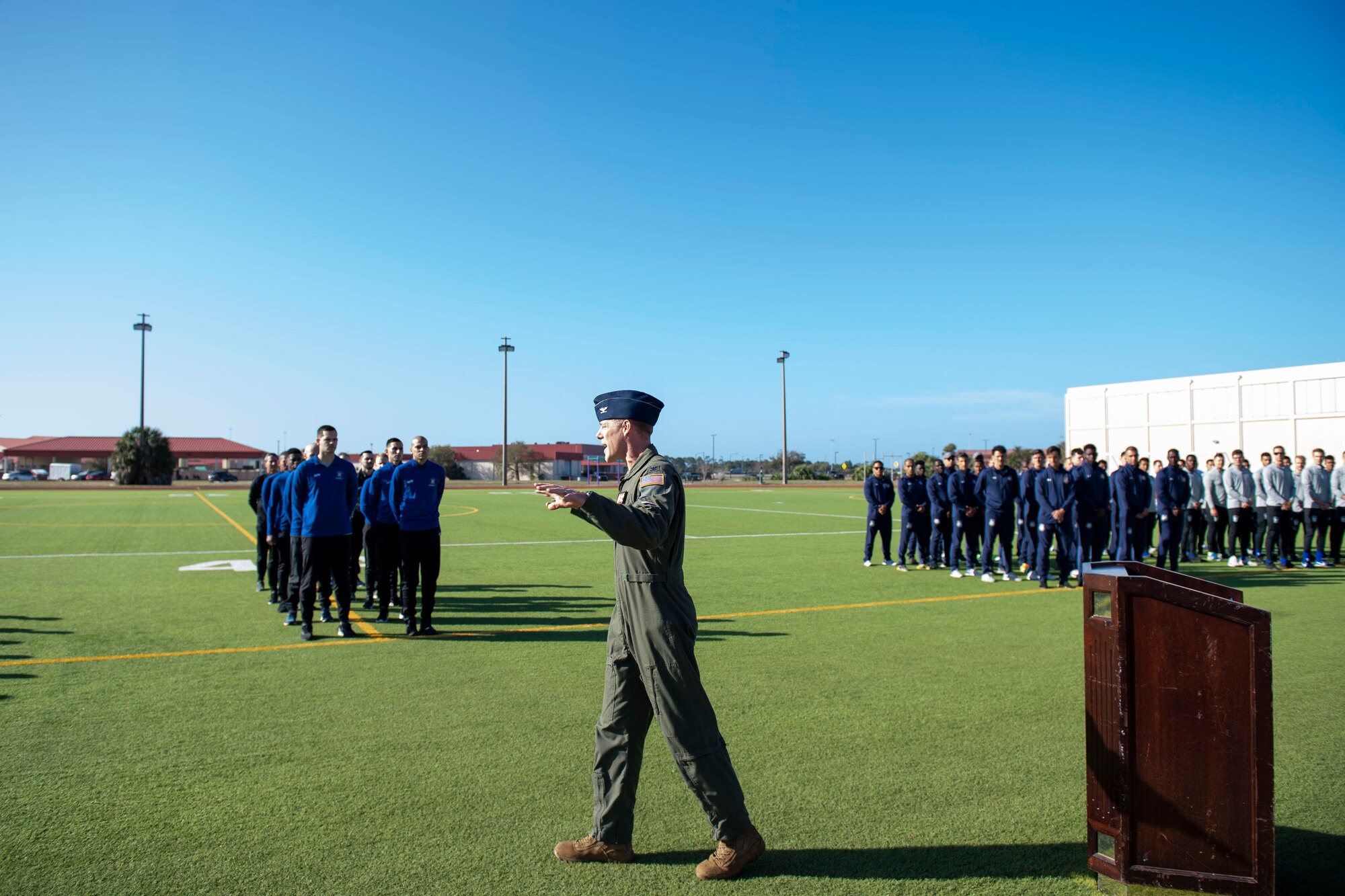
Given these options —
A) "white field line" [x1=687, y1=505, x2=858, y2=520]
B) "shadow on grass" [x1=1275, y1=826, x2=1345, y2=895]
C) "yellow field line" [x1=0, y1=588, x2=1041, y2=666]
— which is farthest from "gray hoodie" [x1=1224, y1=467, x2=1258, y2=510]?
"shadow on grass" [x1=1275, y1=826, x2=1345, y2=895]

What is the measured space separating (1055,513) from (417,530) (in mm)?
8752

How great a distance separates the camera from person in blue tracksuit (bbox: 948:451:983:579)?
531 inches

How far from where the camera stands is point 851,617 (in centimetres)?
935

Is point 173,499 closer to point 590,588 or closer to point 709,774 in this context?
point 590,588

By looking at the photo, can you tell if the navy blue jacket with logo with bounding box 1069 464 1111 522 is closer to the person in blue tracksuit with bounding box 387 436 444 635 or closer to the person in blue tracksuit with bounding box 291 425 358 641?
the person in blue tracksuit with bounding box 387 436 444 635

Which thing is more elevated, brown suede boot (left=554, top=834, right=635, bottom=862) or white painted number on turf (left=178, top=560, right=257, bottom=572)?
brown suede boot (left=554, top=834, right=635, bottom=862)

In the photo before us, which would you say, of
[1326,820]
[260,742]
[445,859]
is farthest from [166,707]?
[1326,820]

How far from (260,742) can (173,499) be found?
4109 centimetres

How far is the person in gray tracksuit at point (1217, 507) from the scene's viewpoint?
51.0 ft

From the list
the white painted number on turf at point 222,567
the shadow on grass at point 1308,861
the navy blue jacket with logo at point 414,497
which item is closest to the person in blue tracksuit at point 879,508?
the navy blue jacket with logo at point 414,497

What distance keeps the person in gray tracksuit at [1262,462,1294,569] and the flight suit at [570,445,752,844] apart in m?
14.8

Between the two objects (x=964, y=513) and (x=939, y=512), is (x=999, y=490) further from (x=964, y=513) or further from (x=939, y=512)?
(x=939, y=512)

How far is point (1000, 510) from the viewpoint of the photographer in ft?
42.8

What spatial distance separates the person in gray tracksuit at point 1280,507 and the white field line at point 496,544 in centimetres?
847
